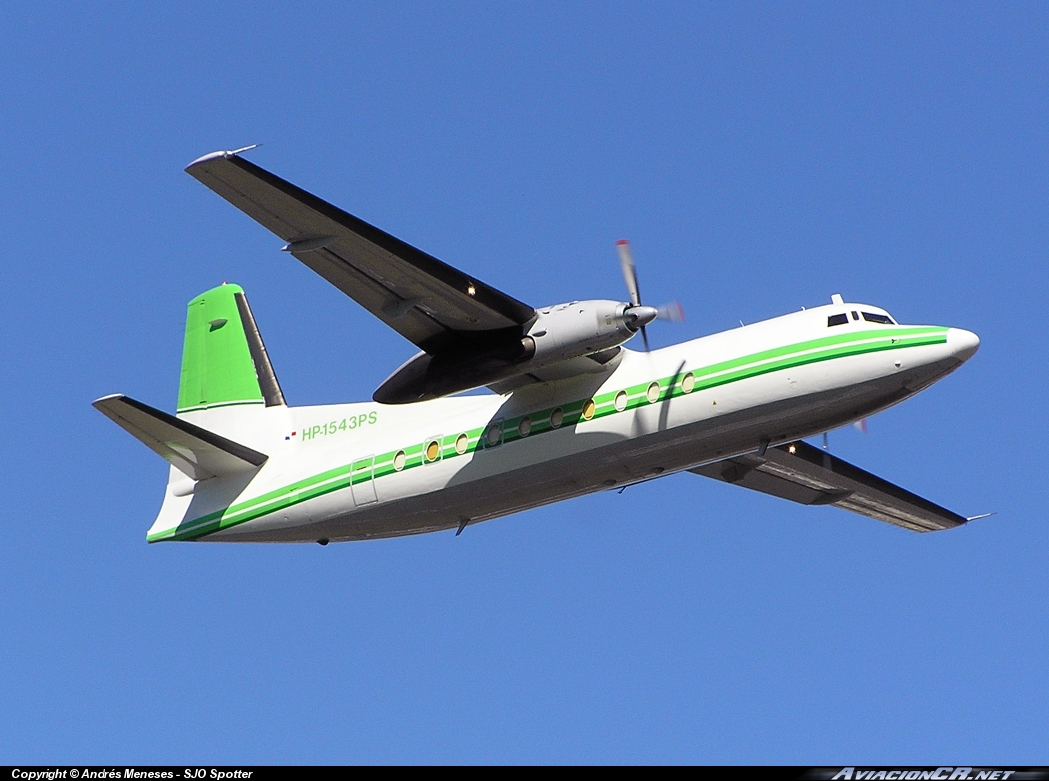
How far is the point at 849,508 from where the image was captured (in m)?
22.6

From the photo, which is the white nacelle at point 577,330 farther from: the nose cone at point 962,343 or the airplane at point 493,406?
the nose cone at point 962,343

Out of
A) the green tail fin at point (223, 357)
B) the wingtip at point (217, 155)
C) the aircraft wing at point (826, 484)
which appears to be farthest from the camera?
the green tail fin at point (223, 357)

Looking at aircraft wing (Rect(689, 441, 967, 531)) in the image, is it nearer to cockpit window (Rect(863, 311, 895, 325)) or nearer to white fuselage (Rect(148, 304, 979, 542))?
white fuselage (Rect(148, 304, 979, 542))

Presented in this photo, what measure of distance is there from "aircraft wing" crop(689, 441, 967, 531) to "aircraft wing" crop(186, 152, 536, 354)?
485 cm

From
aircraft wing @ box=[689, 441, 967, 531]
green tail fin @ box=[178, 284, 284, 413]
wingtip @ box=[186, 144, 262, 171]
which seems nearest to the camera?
wingtip @ box=[186, 144, 262, 171]

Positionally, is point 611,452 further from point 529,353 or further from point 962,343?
point 962,343

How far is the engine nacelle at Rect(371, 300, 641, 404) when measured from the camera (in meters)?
16.5

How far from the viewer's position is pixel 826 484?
21.6 metres

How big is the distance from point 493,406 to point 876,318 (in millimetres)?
5340

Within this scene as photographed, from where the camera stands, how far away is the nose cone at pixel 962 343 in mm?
16234

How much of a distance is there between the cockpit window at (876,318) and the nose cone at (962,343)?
0.79m

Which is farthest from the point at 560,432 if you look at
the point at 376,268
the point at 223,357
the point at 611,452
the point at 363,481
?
the point at 223,357

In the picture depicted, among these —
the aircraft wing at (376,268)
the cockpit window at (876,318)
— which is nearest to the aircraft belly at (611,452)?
the cockpit window at (876,318)

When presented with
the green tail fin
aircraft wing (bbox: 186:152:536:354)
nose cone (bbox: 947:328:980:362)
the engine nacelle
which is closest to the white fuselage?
nose cone (bbox: 947:328:980:362)
